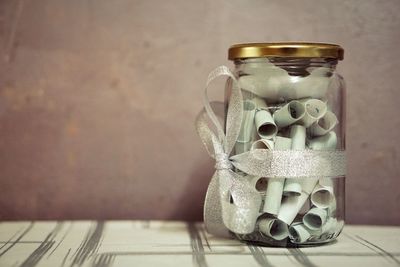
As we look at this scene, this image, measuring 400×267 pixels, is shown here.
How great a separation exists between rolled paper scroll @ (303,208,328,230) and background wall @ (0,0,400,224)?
0.93 feet

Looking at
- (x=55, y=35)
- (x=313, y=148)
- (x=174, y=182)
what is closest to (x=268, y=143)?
(x=313, y=148)

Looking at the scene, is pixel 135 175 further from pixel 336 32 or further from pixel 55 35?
pixel 336 32

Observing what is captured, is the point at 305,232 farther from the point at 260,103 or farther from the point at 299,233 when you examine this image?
the point at 260,103

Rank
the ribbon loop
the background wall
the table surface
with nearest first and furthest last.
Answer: the table surface, the ribbon loop, the background wall

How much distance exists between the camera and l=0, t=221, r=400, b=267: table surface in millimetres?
707

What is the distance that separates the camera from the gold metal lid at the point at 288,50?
0.76 m

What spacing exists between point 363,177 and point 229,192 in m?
0.34

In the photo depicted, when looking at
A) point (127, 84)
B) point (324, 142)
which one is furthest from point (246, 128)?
point (127, 84)

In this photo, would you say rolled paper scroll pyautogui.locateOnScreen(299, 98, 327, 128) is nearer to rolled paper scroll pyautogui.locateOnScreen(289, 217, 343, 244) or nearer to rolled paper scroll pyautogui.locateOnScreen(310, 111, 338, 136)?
rolled paper scroll pyautogui.locateOnScreen(310, 111, 338, 136)

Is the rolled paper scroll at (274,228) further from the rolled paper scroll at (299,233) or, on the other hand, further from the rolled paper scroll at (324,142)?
the rolled paper scroll at (324,142)

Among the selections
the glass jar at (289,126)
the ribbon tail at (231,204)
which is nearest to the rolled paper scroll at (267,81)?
the glass jar at (289,126)

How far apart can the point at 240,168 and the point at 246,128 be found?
0.06 metres

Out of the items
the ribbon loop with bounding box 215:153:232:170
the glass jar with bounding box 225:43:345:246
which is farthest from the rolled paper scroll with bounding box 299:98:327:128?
the ribbon loop with bounding box 215:153:232:170

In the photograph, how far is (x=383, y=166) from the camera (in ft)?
3.39
